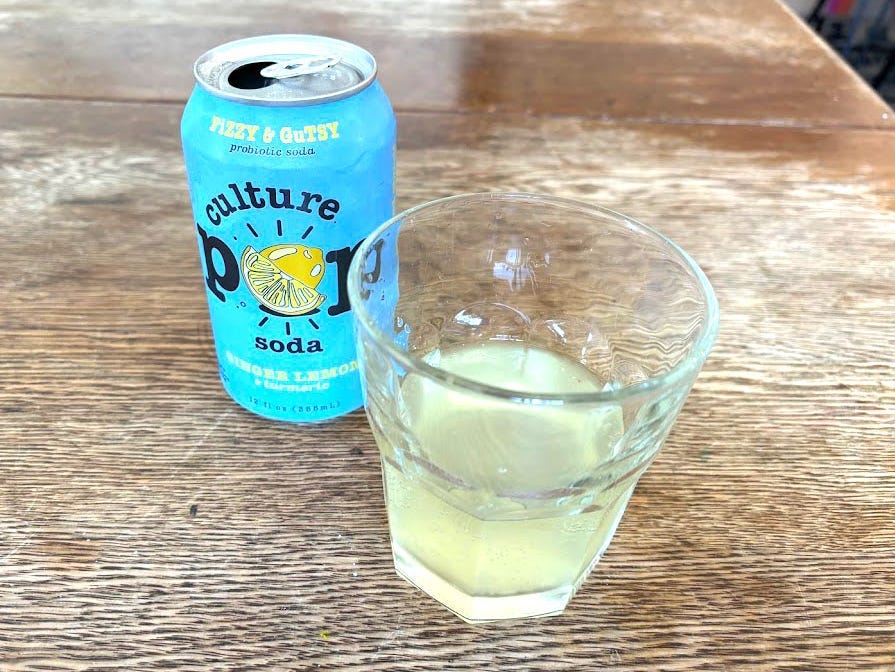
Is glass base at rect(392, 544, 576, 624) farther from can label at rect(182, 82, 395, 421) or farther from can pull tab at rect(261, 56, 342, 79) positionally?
can pull tab at rect(261, 56, 342, 79)

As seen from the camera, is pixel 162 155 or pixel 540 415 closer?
pixel 540 415

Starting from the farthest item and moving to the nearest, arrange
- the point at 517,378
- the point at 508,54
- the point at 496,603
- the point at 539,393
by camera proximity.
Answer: the point at 508,54, the point at 517,378, the point at 496,603, the point at 539,393

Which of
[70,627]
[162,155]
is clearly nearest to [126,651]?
[70,627]

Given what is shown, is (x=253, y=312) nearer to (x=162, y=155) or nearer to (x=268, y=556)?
(x=268, y=556)

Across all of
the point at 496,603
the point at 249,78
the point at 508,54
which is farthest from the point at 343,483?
the point at 508,54

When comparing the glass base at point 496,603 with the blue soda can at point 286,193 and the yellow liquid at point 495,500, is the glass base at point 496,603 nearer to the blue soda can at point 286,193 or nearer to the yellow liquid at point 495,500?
the yellow liquid at point 495,500

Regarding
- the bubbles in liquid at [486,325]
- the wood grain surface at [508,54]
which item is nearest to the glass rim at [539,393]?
the bubbles in liquid at [486,325]

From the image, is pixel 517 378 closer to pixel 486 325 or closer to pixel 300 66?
pixel 486 325
